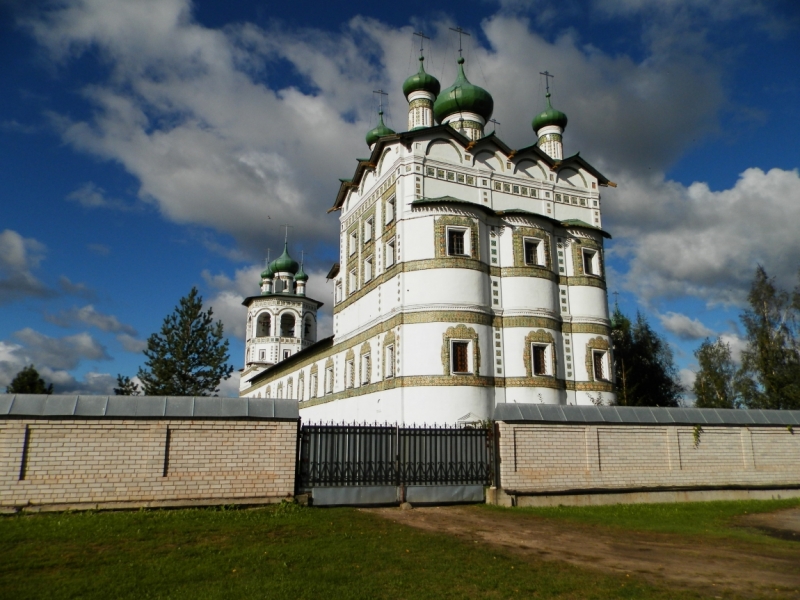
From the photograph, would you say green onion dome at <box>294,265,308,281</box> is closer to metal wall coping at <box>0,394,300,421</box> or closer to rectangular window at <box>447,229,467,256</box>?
Answer: rectangular window at <box>447,229,467,256</box>

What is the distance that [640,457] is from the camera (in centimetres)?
1423

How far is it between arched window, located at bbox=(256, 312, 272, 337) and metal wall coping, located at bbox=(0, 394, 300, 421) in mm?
44694

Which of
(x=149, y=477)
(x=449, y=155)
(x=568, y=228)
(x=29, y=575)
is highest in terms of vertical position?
(x=449, y=155)

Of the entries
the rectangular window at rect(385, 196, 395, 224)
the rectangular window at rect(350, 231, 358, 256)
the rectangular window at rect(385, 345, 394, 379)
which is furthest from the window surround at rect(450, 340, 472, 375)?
the rectangular window at rect(350, 231, 358, 256)

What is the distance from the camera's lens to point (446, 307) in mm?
21156

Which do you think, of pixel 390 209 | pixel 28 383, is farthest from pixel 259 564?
pixel 28 383

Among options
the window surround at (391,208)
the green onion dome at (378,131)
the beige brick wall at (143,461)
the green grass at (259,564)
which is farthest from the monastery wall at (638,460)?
the green onion dome at (378,131)

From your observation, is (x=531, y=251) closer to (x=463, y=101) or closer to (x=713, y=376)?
(x=463, y=101)

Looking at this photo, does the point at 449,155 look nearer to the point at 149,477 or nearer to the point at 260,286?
the point at 149,477

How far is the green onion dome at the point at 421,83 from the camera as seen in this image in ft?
88.0

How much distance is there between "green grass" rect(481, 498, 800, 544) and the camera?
35.2ft

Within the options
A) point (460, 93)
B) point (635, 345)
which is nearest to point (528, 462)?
point (460, 93)

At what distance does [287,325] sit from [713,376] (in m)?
34.5

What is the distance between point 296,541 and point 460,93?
72.1 feet
